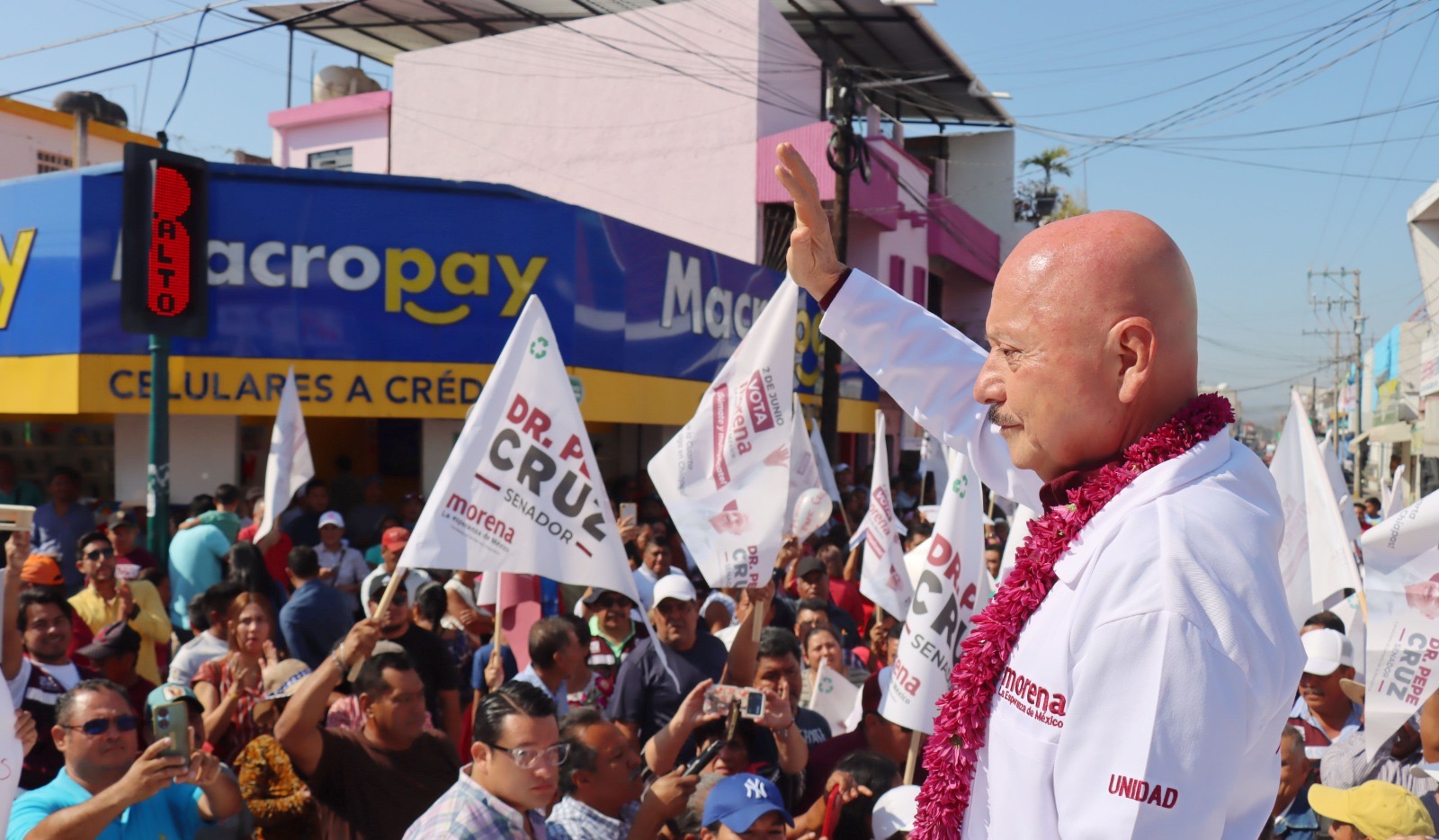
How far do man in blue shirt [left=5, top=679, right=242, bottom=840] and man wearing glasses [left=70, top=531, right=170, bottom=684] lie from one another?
3619mm

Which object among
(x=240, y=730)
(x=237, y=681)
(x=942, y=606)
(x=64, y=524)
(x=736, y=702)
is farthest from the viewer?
(x=64, y=524)

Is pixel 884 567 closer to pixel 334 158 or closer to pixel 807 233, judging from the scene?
pixel 807 233

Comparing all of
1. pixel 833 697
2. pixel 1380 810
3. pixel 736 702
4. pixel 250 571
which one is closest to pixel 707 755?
pixel 736 702

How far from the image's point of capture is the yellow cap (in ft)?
13.4

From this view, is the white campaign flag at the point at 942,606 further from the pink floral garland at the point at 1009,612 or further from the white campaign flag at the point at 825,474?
the white campaign flag at the point at 825,474

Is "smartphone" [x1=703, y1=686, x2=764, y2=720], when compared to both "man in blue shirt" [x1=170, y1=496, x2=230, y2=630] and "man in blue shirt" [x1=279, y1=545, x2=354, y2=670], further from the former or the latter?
"man in blue shirt" [x1=170, y1=496, x2=230, y2=630]

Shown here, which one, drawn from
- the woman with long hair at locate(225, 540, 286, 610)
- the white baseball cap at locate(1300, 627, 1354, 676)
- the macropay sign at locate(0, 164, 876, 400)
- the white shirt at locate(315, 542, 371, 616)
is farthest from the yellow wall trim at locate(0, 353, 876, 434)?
the white baseball cap at locate(1300, 627, 1354, 676)

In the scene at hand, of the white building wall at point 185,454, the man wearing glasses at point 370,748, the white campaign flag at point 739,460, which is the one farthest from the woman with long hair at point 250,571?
the white building wall at point 185,454

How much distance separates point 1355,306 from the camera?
238ft

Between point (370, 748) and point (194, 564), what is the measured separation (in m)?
5.07

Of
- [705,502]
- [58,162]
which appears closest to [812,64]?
[58,162]

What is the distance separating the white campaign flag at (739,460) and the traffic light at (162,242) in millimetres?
4132

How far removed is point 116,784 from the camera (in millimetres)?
3771

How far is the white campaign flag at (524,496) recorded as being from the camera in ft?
18.2
